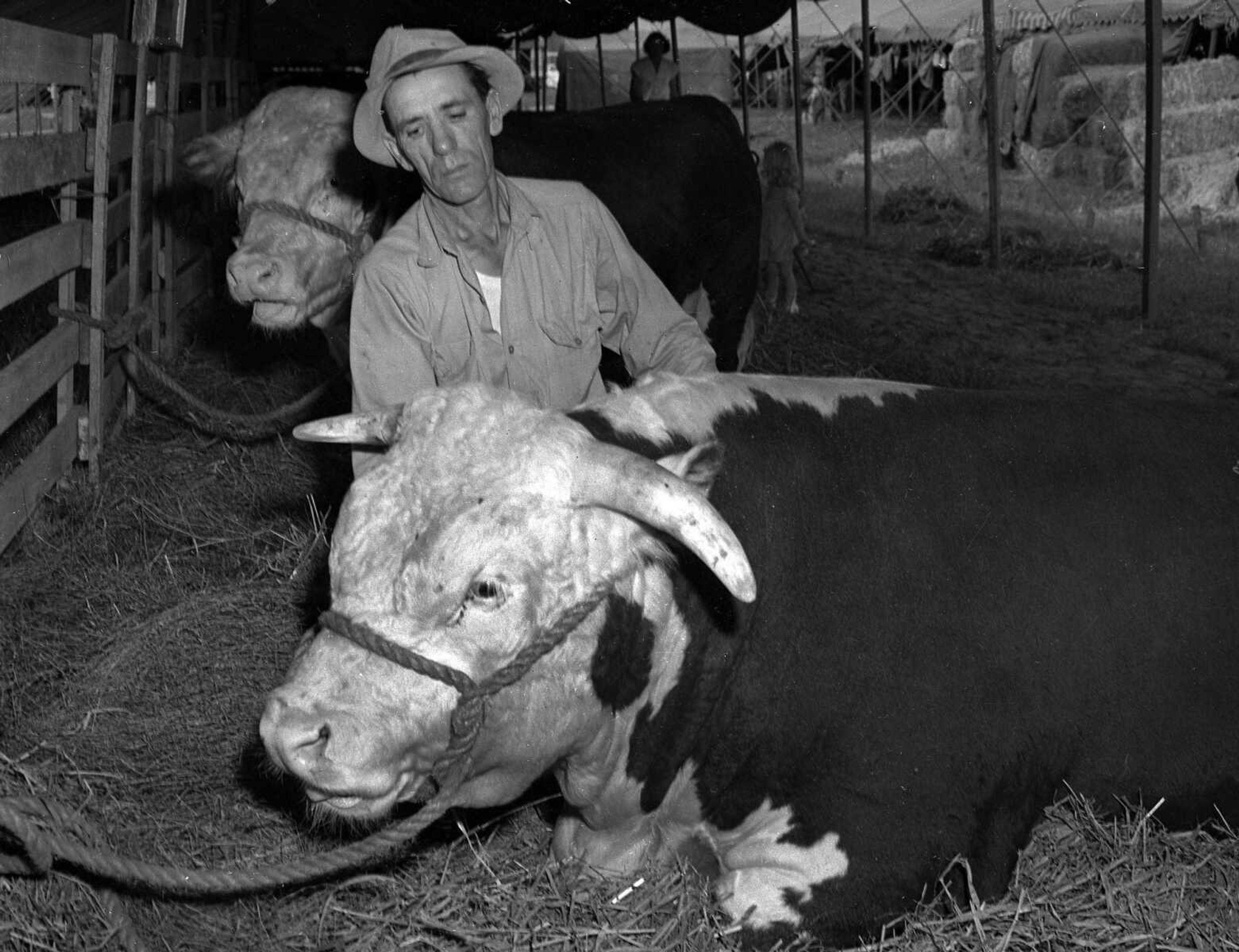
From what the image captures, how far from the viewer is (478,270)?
11.3 feet

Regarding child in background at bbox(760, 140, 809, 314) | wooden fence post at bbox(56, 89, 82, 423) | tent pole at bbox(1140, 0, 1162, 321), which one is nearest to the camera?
wooden fence post at bbox(56, 89, 82, 423)

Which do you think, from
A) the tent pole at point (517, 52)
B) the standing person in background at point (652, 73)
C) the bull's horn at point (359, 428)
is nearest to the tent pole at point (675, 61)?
the standing person in background at point (652, 73)

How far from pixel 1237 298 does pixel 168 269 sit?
286 inches

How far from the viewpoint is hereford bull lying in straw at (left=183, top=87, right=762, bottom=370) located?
5.34m

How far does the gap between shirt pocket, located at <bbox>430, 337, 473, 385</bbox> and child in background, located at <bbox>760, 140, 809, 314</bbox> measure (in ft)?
22.0

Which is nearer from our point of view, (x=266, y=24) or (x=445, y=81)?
(x=445, y=81)

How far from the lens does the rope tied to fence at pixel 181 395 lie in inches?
200

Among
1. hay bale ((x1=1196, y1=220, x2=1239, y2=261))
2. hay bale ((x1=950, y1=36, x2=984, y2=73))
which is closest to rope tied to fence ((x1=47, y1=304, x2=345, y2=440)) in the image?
hay bale ((x1=1196, y1=220, x2=1239, y2=261))

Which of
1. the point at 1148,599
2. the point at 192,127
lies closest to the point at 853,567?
the point at 1148,599

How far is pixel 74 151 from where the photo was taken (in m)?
5.54

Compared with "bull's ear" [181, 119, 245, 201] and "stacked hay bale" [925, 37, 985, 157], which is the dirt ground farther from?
"stacked hay bale" [925, 37, 985, 157]

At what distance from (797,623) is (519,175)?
Answer: 383cm

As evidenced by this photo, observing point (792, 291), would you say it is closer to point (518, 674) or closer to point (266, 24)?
point (266, 24)

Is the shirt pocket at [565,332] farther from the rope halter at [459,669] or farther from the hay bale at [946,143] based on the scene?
the hay bale at [946,143]
